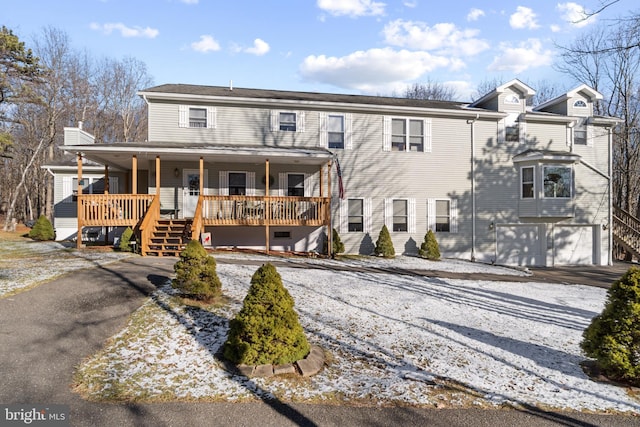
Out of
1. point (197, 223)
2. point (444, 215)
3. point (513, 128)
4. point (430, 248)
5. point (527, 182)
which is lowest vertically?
point (430, 248)

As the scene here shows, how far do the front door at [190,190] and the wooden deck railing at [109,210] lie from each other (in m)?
2.15

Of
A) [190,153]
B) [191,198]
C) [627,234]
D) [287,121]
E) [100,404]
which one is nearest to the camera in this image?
[100,404]

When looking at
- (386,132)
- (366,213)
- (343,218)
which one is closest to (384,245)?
(366,213)

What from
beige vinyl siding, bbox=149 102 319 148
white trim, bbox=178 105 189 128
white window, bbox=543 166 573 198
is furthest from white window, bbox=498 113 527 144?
white trim, bbox=178 105 189 128

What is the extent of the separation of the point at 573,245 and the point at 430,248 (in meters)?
8.63

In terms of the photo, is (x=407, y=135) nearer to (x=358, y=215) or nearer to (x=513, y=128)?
(x=358, y=215)

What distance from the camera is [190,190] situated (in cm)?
1480

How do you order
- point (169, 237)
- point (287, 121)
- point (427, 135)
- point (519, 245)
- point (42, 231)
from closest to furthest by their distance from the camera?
point (169, 237)
point (287, 121)
point (427, 135)
point (519, 245)
point (42, 231)

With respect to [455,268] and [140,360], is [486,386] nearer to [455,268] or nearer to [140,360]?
[140,360]

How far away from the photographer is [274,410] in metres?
3.79

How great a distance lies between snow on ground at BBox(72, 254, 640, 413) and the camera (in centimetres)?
421

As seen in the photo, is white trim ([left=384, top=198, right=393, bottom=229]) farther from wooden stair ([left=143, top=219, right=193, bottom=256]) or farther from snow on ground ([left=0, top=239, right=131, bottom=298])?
snow on ground ([left=0, top=239, right=131, bottom=298])

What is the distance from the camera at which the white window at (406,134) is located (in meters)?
16.1
